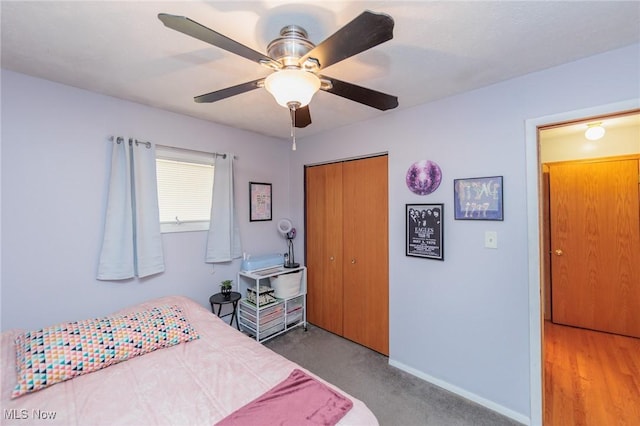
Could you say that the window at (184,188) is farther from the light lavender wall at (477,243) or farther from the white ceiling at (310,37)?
the light lavender wall at (477,243)

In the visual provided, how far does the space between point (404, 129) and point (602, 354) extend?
2.93 meters

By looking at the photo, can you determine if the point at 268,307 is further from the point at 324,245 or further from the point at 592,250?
the point at 592,250

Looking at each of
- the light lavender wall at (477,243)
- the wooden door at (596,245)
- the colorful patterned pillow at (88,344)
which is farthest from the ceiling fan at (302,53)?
the wooden door at (596,245)

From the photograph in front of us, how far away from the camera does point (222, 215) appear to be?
8.91 ft

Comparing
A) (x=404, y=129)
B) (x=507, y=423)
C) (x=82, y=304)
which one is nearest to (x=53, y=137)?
(x=82, y=304)

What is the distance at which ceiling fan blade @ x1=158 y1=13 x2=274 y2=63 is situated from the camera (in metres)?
0.82

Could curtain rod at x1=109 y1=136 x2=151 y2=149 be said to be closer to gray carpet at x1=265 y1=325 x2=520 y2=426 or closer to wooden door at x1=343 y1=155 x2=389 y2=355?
wooden door at x1=343 y1=155 x2=389 y2=355

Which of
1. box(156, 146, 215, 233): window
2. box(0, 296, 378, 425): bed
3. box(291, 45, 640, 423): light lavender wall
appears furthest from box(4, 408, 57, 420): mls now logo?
box(291, 45, 640, 423): light lavender wall

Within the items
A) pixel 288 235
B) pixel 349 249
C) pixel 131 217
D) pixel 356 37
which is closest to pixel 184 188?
pixel 131 217

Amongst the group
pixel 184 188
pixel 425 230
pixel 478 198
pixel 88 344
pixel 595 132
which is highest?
pixel 595 132

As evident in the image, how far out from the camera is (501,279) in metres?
1.89

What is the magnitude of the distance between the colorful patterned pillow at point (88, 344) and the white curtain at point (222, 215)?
0.99m

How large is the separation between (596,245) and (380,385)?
3.03 m

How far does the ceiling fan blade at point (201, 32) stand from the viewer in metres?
0.82
